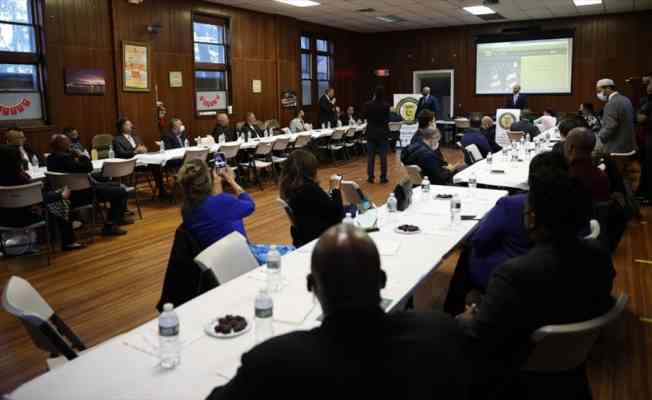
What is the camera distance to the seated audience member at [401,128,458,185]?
5.72 m

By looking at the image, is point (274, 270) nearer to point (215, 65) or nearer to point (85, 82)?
point (85, 82)

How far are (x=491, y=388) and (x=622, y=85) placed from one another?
14182 millimetres

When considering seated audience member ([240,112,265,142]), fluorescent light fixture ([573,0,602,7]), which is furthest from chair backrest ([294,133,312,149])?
fluorescent light fixture ([573,0,602,7])

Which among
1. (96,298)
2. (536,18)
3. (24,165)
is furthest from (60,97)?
(536,18)

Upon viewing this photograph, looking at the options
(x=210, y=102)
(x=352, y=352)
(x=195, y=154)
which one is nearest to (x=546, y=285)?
(x=352, y=352)

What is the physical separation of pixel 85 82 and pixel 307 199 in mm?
6537

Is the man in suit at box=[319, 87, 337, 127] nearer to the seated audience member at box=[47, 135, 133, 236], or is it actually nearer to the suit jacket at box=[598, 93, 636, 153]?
the suit jacket at box=[598, 93, 636, 153]

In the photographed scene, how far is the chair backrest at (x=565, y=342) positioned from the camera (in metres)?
1.79

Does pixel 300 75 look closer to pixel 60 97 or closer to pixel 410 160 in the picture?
pixel 60 97

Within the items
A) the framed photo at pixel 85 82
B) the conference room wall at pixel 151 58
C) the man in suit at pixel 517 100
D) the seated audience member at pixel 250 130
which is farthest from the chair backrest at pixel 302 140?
the man in suit at pixel 517 100

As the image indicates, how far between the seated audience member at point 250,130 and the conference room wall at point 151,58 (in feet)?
3.22

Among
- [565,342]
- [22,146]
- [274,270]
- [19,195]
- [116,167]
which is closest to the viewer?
[565,342]

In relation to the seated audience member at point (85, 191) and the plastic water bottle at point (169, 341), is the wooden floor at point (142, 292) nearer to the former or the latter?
the seated audience member at point (85, 191)

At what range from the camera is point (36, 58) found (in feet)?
27.2
